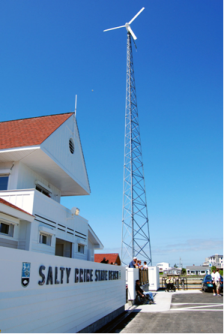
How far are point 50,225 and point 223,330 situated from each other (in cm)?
737

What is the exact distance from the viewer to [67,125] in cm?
1552

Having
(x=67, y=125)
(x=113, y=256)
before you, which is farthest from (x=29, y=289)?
(x=113, y=256)

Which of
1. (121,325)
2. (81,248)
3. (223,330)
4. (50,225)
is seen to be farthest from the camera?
(81,248)

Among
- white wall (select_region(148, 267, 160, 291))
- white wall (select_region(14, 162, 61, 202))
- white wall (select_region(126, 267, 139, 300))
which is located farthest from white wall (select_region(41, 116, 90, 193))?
Answer: white wall (select_region(148, 267, 160, 291))

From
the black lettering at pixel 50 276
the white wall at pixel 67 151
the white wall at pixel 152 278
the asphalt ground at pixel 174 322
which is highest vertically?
the white wall at pixel 67 151

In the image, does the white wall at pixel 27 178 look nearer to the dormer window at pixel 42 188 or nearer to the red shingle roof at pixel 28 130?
the dormer window at pixel 42 188

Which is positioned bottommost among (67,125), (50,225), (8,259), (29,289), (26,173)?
(29,289)

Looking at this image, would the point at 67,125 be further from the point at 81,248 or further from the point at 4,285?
the point at 4,285

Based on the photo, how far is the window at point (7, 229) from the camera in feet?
32.8

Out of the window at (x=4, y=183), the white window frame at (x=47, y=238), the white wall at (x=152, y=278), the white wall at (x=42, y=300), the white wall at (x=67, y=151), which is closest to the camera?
the white wall at (x=42, y=300)

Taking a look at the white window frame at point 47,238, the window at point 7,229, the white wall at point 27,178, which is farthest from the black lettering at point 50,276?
the white wall at point 27,178

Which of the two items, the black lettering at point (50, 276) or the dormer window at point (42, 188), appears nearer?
the black lettering at point (50, 276)

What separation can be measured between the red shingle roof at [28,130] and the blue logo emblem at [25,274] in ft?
23.6

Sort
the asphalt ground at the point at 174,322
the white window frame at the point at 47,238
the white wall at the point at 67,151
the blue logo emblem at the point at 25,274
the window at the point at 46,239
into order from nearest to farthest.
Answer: the blue logo emblem at the point at 25,274, the asphalt ground at the point at 174,322, the white window frame at the point at 47,238, the window at the point at 46,239, the white wall at the point at 67,151
